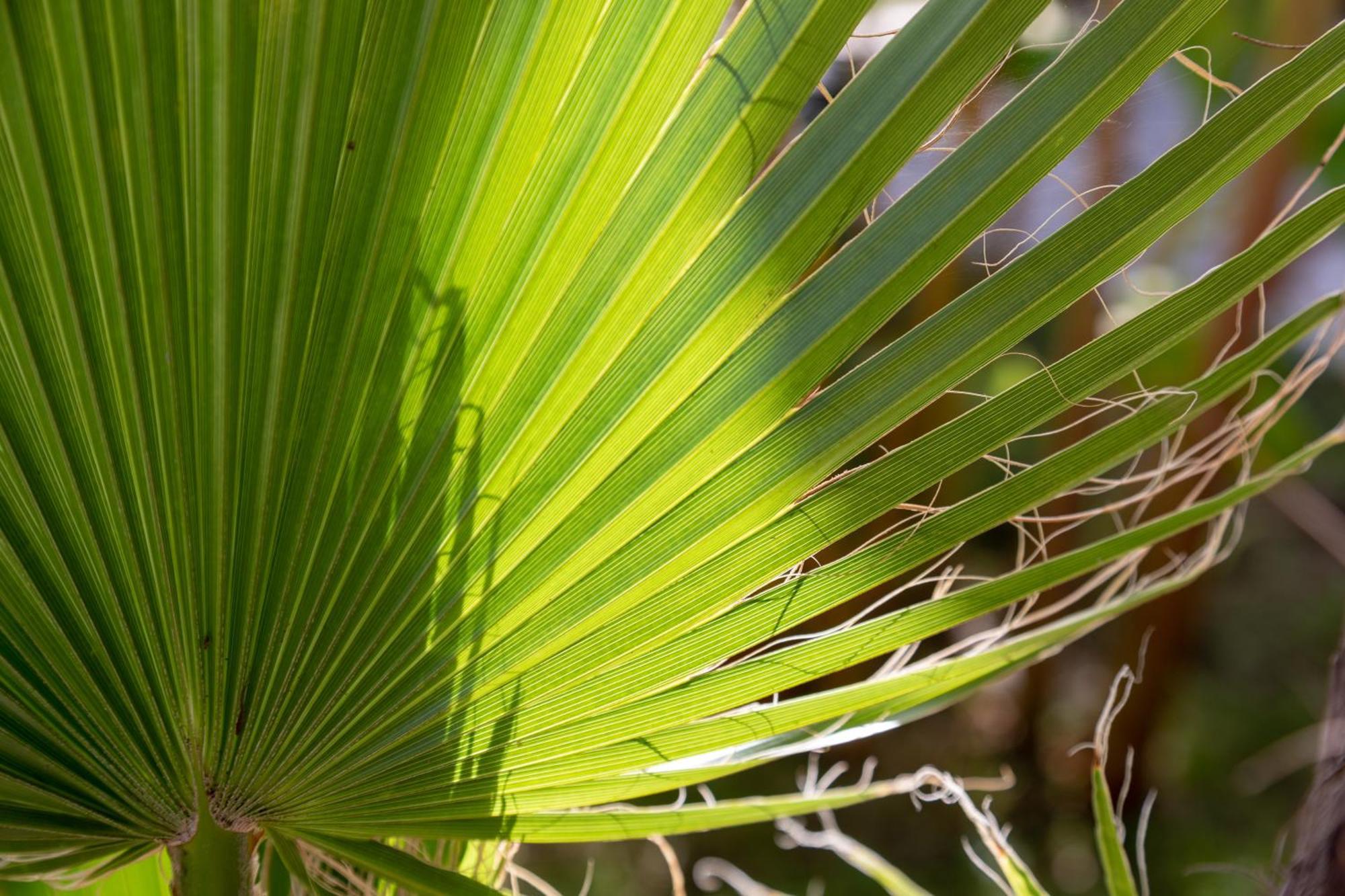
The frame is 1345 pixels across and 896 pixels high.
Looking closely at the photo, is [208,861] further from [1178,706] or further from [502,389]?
[1178,706]

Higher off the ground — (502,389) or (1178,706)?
(1178,706)

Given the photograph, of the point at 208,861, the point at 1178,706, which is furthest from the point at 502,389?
the point at 1178,706

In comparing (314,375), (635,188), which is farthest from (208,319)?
(635,188)

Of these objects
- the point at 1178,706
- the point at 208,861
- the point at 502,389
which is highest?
the point at 1178,706

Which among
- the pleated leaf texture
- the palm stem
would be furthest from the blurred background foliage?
the palm stem

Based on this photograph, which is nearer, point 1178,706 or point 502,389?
point 502,389

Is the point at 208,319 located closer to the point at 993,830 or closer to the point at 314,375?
the point at 314,375

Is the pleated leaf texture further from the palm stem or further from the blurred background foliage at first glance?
the blurred background foliage
